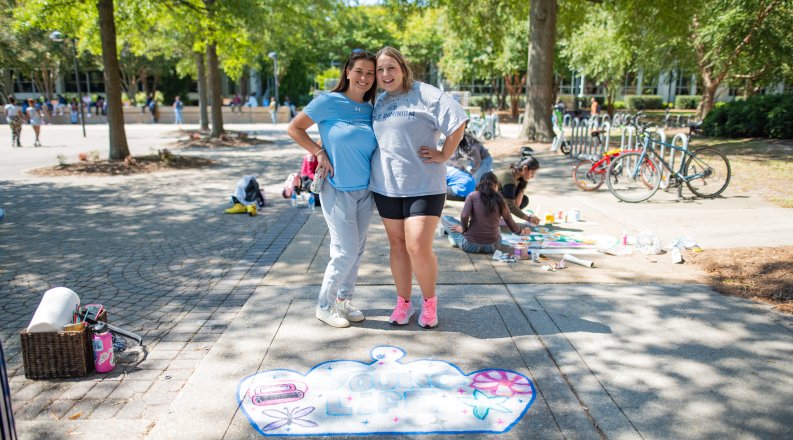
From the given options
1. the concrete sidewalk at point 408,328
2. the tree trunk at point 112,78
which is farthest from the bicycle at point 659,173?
the tree trunk at point 112,78

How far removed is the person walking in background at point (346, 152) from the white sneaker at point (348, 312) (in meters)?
0.17

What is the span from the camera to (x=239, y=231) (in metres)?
7.20

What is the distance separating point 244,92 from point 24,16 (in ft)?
122

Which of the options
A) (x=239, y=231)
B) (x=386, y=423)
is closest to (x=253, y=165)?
(x=239, y=231)

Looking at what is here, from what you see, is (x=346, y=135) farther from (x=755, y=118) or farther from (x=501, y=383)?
(x=755, y=118)

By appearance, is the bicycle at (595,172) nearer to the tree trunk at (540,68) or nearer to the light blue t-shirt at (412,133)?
the tree trunk at (540,68)

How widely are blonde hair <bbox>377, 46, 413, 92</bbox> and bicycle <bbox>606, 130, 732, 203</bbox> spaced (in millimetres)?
6103

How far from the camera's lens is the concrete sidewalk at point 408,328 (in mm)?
2973

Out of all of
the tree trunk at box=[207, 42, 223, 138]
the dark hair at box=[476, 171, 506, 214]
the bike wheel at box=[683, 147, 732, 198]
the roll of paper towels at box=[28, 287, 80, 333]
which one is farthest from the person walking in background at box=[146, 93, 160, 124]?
the roll of paper towels at box=[28, 287, 80, 333]

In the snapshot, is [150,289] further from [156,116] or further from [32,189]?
[156,116]

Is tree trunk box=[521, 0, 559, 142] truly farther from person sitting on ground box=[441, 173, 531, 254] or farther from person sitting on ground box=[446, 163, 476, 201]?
person sitting on ground box=[441, 173, 531, 254]

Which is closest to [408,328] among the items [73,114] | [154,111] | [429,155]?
[429,155]

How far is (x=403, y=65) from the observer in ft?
11.9

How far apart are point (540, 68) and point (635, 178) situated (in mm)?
7425
